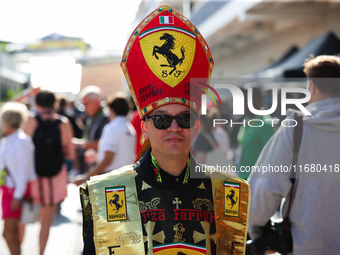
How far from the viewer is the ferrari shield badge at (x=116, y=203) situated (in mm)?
1865

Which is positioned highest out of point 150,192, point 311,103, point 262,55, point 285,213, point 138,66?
point 262,55

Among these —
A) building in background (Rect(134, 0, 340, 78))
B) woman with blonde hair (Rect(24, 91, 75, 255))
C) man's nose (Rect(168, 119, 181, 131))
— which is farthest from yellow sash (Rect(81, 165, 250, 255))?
building in background (Rect(134, 0, 340, 78))

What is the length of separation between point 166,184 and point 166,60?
1.99ft

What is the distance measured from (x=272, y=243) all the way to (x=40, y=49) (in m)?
110

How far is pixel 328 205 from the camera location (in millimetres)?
2441

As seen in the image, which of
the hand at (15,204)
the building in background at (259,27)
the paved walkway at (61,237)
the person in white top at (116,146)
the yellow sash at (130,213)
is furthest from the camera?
the building in background at (259,27)

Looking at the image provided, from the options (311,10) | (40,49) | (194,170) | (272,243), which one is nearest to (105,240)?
(194,170)

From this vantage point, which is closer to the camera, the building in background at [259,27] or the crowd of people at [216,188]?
the crowd of people at [216,188]

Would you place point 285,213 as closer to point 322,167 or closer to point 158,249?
point 322,167

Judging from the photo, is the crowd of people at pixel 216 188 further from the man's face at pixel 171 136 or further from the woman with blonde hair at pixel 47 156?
the woman with blonde hair at pixel 47 156

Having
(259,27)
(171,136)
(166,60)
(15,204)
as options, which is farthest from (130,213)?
(259,27)

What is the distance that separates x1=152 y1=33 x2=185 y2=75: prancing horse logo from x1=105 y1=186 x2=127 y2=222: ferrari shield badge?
24.8 inches

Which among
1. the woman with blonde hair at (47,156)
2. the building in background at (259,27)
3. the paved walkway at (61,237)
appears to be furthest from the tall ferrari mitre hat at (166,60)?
the building in background at (259,27)

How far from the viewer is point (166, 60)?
1969 millimetres
